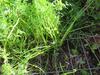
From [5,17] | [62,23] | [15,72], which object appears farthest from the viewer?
[62,23]

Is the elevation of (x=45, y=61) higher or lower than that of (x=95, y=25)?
lower

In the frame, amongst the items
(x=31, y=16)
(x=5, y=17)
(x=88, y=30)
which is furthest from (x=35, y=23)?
(x=88, y=30)

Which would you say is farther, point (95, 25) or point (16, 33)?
point (95, 25)

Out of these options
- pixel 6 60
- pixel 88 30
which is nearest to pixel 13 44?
pixel 6 60

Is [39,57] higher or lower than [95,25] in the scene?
lower

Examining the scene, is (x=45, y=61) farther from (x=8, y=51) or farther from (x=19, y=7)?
(x=19, y=7)

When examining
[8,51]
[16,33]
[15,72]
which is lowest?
[15,72]

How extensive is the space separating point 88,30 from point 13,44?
0.57m

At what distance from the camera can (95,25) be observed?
193cm

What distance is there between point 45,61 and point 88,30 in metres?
0.41

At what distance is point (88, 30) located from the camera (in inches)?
75.8

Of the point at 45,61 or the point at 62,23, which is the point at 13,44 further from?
the point at 62,23

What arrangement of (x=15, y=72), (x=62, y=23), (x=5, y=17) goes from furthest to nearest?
(x=62, y=23) → (x=5, y=17) → (x=15, y=72)

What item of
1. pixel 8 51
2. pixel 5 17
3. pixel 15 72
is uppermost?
pixel 5 17
